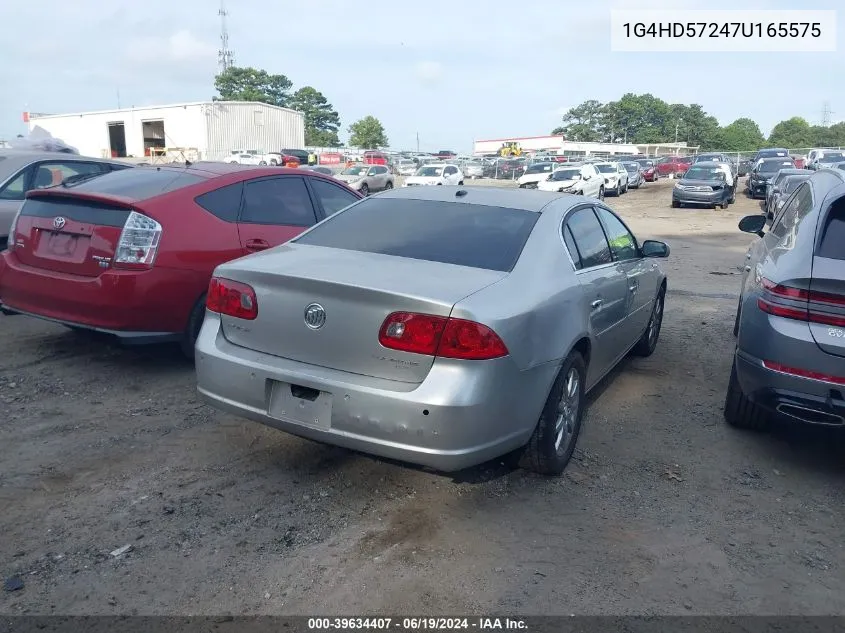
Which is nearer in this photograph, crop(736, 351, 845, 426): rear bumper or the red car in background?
crop(736, 351, 845, 426): rear bumper

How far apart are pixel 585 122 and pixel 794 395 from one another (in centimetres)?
12653

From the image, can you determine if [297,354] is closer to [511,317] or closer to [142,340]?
[511,317]

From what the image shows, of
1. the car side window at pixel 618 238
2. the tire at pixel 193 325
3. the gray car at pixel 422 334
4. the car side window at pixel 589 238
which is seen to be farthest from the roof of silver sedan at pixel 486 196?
the tire at pixel 193 325

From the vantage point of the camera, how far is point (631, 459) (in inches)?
173

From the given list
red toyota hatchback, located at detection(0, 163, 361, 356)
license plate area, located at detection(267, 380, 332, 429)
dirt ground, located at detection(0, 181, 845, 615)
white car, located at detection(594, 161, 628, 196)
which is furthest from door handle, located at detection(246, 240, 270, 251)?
white car, located at detection(594, 161, 628, 196)

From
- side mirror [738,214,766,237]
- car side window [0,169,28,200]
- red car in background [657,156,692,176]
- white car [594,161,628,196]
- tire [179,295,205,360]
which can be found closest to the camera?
tire [179,295,205,360]

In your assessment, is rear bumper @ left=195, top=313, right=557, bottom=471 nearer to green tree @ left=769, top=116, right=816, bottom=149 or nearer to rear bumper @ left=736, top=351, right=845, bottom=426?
rear bumper @ left=736, top=351, right=845, bottom=426

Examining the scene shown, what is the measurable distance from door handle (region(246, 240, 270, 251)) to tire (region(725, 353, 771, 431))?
358cm

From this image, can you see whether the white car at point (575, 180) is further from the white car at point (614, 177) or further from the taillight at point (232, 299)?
the taillight at point (232, 299)

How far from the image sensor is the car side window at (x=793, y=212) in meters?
4.68

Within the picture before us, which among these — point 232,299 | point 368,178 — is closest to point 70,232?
point 232,299

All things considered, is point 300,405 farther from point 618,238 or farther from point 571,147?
point 571,147

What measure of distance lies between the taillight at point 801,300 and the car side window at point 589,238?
3.33 ft

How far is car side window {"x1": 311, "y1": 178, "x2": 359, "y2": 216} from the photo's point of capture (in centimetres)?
671
